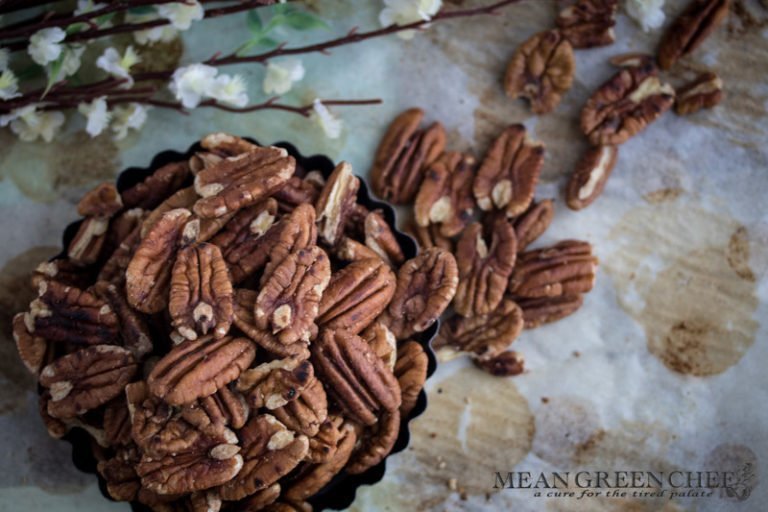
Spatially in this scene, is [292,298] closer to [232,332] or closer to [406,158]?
[232,332]

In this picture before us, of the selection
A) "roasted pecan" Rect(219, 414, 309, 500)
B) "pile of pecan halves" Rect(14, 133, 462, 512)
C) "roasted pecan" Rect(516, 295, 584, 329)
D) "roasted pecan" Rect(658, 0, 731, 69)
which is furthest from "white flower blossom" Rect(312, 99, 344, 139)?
"roasted pecan" Rect(658, 0, 731, 69)

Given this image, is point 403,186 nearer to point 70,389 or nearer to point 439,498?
point 439,498

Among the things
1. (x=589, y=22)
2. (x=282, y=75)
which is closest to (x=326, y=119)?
(x=282, y=75)

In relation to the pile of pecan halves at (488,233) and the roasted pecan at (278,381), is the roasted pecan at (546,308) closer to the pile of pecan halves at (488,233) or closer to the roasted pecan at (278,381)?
the pile of pecan halves at (488,233)

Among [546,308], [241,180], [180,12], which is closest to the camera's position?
[241,180]

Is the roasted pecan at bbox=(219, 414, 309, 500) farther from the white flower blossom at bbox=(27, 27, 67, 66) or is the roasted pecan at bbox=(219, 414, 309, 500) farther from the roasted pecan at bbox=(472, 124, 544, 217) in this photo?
the white flower blossom at bbox=(27, 27, 67, 66)

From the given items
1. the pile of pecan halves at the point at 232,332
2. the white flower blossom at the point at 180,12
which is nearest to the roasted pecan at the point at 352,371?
the pile of pecan halves at the point at 232,332
